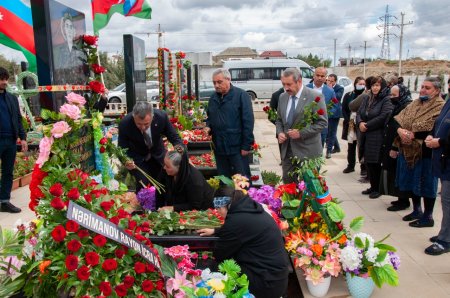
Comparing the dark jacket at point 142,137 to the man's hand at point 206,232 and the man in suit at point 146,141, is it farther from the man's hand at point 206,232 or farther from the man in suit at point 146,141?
the man's hand at point 206,232

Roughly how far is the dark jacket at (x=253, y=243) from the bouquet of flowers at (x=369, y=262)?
61 centimetres

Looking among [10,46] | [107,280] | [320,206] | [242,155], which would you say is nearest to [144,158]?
[242,155]

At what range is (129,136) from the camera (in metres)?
4.15

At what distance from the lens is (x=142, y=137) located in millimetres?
4164

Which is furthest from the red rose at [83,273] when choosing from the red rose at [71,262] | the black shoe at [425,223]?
the black shoe at [425,223]

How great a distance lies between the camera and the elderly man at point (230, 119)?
4570 millimetres

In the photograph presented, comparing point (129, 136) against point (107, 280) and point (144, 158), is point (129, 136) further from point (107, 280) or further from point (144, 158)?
point (107, 280)

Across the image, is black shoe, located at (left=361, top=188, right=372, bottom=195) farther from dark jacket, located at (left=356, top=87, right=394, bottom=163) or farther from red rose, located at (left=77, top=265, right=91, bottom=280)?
red rose, located at (left=77, top=265, right=91, bottom=280)

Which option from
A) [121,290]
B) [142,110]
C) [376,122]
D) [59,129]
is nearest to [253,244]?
[121,290]

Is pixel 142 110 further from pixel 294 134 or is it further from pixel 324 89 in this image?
pixel 324 89

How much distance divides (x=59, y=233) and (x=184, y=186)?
1.67 metres

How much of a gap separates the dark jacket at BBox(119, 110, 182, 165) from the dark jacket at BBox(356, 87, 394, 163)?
A: 261 cm

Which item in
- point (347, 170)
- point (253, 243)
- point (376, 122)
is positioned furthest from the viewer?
point (347, 170)

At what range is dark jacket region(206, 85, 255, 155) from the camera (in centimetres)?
459
